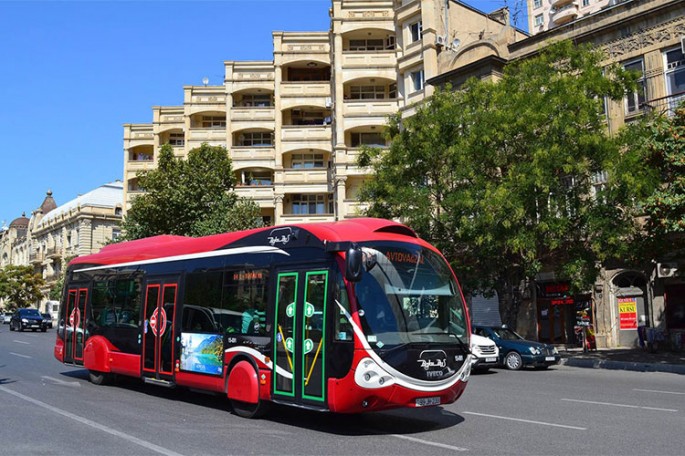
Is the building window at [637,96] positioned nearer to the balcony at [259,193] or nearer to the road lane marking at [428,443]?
the road lane marking at [428,443]

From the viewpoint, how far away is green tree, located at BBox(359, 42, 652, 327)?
22.4 meters

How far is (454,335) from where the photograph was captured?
398 inches

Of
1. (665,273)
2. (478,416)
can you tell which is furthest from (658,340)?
(478,416)

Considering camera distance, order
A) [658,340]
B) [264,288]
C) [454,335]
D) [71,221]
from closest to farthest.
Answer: [454,335] → [264,288] → [658,340] → [71,221]

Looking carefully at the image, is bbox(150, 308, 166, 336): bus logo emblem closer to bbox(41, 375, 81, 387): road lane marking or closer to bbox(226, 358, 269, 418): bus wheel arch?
bbox(226, 358, 269, 418): bus wheel arch

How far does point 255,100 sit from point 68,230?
124 feet

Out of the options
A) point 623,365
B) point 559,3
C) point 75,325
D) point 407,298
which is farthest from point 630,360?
point 559,3

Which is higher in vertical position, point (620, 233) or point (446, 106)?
point (446, 106)

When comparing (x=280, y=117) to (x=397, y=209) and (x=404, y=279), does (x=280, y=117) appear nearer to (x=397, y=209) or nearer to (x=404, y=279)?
(x=397, y=209)

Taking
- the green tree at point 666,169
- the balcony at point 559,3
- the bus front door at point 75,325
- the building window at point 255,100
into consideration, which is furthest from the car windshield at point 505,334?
the balcony at point 559,3

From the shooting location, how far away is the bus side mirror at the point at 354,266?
29.9 feet

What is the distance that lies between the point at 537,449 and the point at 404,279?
2.92 meters

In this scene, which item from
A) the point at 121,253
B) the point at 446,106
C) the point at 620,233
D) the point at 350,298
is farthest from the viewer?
the point at 446,106

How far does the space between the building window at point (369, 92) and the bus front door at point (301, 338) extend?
38493mm
